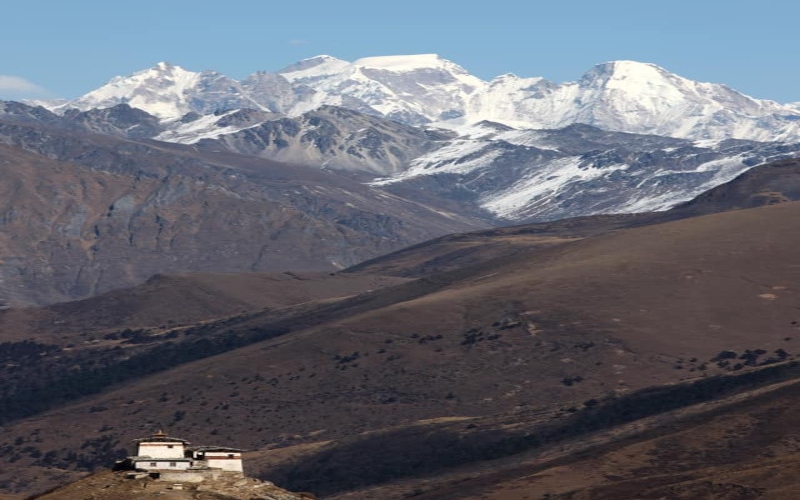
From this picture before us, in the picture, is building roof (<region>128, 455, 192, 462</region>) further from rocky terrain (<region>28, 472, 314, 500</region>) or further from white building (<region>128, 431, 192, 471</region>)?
rocky terrain (<region>28, 472, 314, 500</region>)

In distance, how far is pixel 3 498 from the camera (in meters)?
143

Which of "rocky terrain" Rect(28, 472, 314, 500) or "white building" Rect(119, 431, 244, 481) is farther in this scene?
"white building" Rect(119, 431, 244, 481)

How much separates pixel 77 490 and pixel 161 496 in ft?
21.3

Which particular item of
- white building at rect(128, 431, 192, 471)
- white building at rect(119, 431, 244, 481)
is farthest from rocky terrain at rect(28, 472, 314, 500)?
white building at rect(128, 431, 192, 471)

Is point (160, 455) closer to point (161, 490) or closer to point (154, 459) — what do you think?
Answer: point (154, 459)

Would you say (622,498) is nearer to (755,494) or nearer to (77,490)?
(755,494)

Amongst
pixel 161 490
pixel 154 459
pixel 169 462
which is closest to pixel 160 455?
pixel 154 459

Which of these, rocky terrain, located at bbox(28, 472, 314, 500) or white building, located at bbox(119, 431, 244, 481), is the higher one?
white building, located at bbox(119, 431, 244, 481)

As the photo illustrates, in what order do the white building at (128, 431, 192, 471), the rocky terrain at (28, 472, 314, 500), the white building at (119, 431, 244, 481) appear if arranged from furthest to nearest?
the white building at (128, 431, 192, 471) → the white building at (119, 431, 244, 481) → the rocky terrain at (28, 472, 314, 500)

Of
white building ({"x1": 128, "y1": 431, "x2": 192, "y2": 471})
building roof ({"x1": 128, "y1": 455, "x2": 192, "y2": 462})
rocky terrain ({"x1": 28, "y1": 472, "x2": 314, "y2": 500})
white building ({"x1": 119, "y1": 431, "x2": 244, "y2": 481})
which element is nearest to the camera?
rocky terrain ({"x1": 28, "y1": 472, "x2": 314, "y2": 500})

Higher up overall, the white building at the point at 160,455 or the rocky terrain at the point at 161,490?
the white building at the point at 160,455

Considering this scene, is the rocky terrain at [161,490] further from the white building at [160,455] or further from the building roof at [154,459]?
the white building at [160,455]

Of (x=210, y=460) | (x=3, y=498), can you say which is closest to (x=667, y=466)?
(x=3, y=498)

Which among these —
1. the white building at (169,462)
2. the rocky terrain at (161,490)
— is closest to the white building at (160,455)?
the white building at (169,462)
